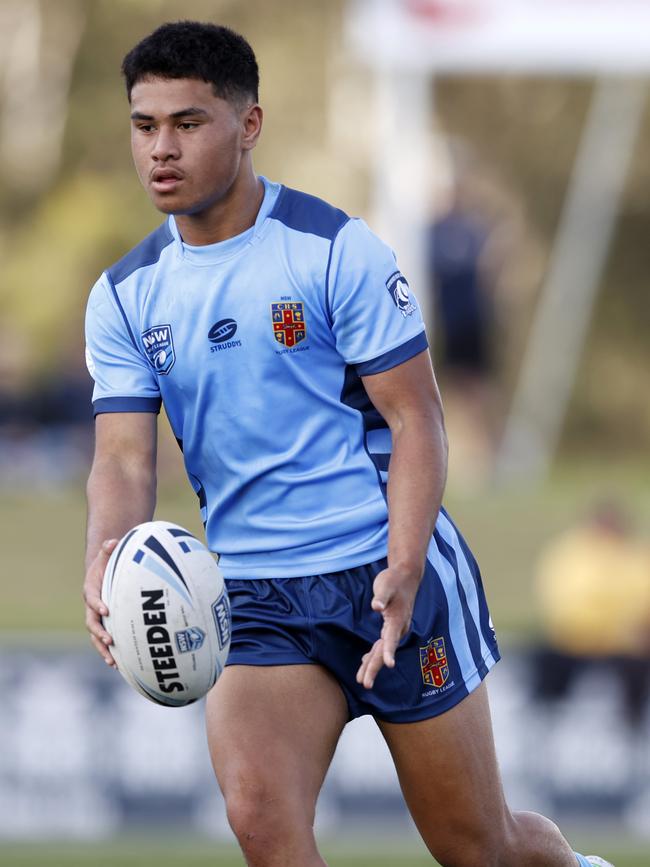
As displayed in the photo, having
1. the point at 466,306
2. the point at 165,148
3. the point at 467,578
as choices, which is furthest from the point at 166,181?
the point at 466,306

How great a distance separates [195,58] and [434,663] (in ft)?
5.43

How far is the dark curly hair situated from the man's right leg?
1492 mm

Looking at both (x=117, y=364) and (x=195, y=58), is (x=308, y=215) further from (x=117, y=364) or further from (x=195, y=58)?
(x=117, y=364)

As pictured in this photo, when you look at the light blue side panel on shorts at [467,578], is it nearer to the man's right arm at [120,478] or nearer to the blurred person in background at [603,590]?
the man's right arm at [120,478]

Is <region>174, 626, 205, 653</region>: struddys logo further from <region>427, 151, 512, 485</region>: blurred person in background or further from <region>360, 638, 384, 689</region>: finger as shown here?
<region>427, 151, 512, 485</region>: blurred person in background

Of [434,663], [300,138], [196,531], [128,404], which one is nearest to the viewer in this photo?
[434,663]

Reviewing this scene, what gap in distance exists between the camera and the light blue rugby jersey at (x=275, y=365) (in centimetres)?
445

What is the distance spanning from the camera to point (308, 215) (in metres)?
4.56

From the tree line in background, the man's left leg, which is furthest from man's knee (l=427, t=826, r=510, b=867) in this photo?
the tree line in background

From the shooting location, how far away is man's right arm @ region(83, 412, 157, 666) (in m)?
4.56

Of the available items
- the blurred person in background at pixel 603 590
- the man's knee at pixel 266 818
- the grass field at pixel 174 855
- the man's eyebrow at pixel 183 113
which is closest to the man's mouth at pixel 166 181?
the man's eyebrow at pixel 183 113

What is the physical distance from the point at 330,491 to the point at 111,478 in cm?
58

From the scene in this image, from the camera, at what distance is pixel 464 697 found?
4594mm

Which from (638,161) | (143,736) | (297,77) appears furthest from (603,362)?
(143,736)
